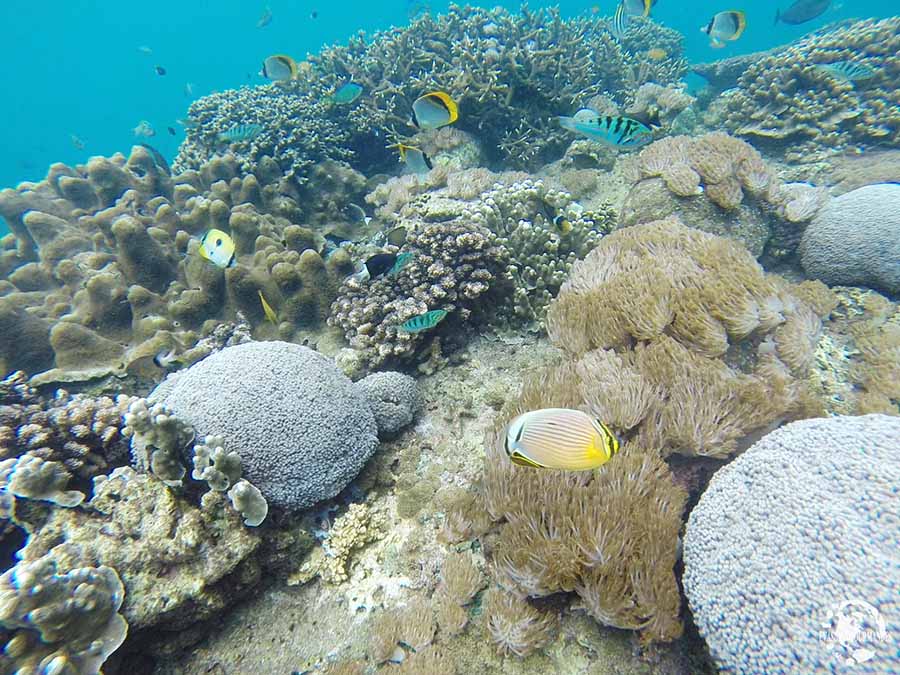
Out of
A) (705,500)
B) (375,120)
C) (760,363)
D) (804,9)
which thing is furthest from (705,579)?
(804,9)

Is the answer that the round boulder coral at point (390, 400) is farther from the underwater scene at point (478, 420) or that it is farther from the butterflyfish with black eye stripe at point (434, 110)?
the butterflyfish with black eye stripe at point (434, 110)

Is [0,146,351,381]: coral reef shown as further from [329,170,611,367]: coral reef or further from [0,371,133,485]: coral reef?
[0,371,133,485]: coral reef

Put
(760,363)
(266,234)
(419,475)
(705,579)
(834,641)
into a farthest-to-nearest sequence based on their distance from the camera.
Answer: (266,234) < (419,475) < (760,363) < (705,579) < (834,641)

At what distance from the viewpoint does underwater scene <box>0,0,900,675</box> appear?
2143mm

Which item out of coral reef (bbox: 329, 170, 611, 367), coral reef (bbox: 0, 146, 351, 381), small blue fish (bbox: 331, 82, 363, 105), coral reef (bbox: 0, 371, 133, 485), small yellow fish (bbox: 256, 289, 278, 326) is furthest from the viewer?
small blue fish (bbox: 331, 82, 363, 105)

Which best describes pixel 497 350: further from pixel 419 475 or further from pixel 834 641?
pixel 834 641

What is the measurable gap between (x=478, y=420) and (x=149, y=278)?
4.99 metres

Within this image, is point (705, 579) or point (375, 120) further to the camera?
point (375, 120)

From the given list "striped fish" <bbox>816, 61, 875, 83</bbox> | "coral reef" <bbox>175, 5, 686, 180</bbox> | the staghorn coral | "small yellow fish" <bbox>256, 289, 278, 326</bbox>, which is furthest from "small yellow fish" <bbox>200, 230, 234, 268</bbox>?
"striped fish" <bbox>816, 61, 875, 83</bbox>

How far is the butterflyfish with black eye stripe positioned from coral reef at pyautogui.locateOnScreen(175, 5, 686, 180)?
11.3 ft

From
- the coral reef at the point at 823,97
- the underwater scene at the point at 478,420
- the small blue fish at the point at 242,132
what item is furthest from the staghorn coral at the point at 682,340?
the small blue fish at the point at 242,132

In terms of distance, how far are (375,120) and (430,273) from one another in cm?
537

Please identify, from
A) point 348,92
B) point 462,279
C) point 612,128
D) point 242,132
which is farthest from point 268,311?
point 612,128

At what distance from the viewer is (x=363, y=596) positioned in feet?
9.76
